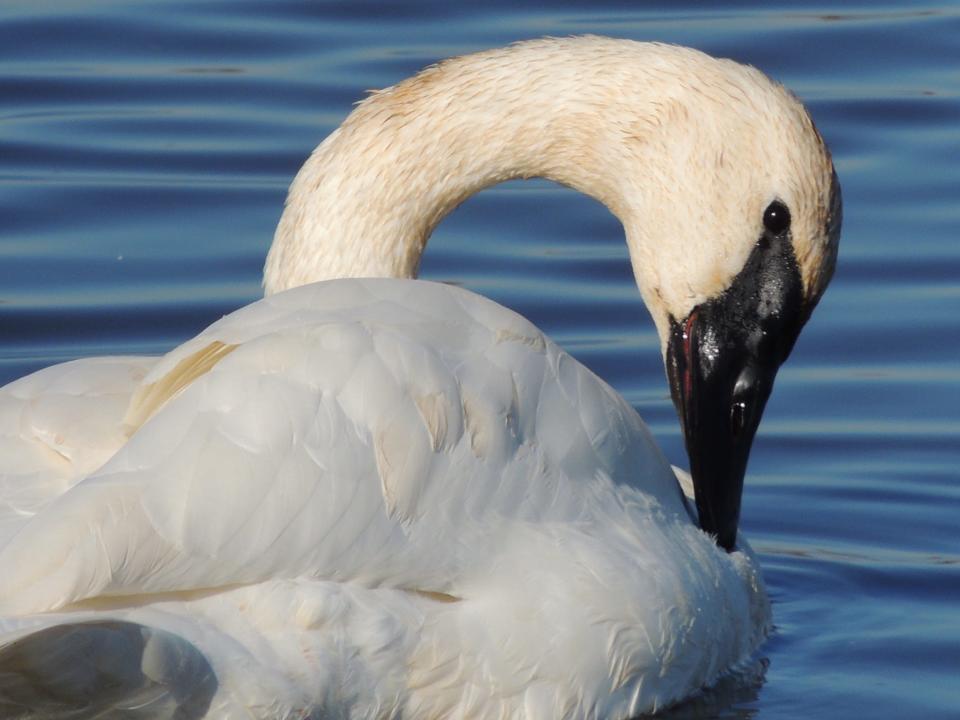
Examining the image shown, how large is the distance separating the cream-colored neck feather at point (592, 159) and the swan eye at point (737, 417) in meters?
0.24

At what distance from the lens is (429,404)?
4480mm

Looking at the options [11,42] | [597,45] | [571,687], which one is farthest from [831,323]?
[11,42]

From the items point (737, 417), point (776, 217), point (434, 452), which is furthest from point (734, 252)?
point (434, 452)

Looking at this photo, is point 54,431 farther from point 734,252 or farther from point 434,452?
point 734,252

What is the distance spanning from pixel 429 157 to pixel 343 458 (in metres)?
1.48

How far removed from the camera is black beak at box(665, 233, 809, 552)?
5.25 metres

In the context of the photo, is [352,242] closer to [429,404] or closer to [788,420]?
[429,404]

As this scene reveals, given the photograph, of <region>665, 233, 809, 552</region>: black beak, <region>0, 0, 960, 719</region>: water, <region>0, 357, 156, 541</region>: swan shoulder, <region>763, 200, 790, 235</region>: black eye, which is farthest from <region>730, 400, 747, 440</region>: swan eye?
<region>0, 357, 156, 541</region>: swan shoulder

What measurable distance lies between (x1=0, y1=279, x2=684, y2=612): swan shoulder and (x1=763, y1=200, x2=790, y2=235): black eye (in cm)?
56

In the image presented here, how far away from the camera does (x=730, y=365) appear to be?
5348 mm

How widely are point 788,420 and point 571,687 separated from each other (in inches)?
103

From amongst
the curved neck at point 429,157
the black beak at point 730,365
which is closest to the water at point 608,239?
the black beak at point 730,365

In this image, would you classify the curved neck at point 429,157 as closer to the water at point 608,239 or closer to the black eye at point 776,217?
the black eye at point 776,217

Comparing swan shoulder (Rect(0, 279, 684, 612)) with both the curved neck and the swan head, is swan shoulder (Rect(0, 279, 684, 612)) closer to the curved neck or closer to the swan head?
the swan head
